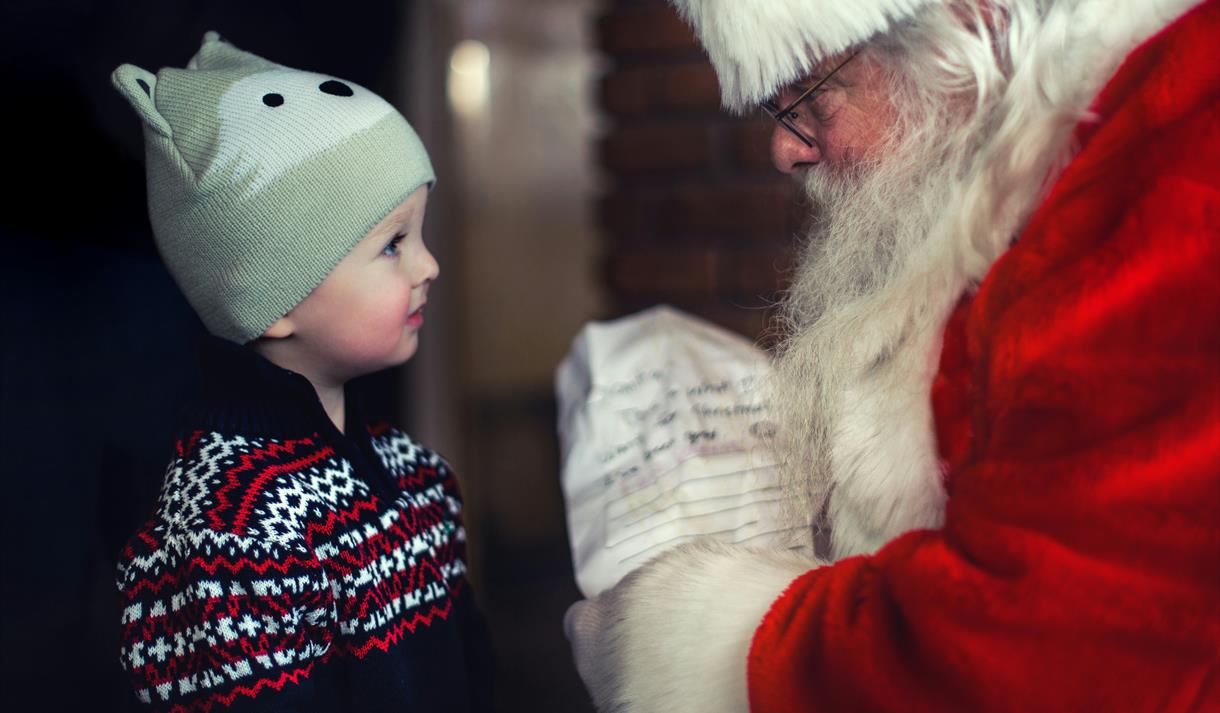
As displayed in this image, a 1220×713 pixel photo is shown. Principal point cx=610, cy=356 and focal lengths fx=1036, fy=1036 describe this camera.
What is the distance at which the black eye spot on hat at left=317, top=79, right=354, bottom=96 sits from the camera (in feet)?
3.47

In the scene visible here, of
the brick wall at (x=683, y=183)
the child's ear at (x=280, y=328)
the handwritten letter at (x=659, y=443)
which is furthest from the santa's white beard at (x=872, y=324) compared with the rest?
the brick wall at (x=683, y=183)

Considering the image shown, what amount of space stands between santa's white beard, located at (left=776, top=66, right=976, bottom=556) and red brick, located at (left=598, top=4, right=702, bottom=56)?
3.65 ft

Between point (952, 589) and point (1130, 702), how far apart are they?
133 mm

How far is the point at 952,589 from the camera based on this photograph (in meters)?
0.68

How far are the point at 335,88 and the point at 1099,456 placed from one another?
0.80 m

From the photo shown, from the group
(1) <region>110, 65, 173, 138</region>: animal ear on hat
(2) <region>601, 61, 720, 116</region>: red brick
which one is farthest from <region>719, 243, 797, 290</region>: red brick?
(1) <region>110, 65, 173, 138</region>: animal ear on hat

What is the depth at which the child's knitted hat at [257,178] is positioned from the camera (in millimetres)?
996

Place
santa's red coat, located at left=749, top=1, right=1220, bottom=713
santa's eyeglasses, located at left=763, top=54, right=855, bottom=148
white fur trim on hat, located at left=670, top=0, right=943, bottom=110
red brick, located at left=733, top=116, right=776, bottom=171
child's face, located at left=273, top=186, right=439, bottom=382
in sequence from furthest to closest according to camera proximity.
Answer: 1. red brick, located at left=733, top=116, right=776, bottom=171
2. child's face, located at left=273, top=186, right=439, bottom=382
3. santa's eyeglasses, located at left=763, top=54, right=855, bottom=148
4. white fur trim on hat, located at left=670, top=0, right=943, bottom=110
5. santa's red coat, located at left=749, top=1, right=1220, bottom=713

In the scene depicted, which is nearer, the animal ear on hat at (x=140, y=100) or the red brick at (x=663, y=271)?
the animal ear on hat at (x=140, y=100)

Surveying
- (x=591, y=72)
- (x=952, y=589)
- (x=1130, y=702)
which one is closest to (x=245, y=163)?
(x=952, y=589)

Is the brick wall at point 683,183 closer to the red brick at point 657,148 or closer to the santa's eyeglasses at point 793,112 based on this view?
the red brick at point 657,148

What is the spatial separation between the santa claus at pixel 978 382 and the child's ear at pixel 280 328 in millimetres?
422

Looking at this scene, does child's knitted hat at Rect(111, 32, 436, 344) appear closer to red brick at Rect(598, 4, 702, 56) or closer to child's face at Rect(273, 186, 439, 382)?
child's face at Rect(273, 186, 439, 382)

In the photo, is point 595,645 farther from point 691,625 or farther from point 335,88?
point 335,88
